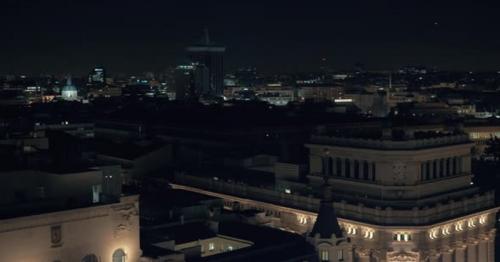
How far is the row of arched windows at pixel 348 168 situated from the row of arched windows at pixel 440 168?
17.1 feet

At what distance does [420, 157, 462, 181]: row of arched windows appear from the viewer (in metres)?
81.5

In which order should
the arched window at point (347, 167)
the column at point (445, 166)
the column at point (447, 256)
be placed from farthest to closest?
the column at point (445, 166)
the arched window at point (347, 167)
the column at point (447, 256)

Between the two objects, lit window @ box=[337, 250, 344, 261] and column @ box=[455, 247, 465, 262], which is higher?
lit window @ box=[337, 250, 344, 261]

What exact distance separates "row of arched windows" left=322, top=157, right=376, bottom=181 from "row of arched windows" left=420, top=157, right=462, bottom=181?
5217 millimetres

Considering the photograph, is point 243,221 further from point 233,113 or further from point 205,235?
point 233,113

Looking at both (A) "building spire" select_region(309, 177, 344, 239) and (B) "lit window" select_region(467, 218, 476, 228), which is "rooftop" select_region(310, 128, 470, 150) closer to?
(B) "lit window" select_region(467, 218, 476, 228)

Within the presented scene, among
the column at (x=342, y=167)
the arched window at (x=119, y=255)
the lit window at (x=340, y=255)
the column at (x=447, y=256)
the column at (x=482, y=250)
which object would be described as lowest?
the column at (x=482, y=250)

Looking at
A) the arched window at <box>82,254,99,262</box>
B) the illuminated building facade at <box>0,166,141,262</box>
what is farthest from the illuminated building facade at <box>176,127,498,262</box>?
the arched window at <box>82,254,99,262</box>

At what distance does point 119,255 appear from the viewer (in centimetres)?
5156

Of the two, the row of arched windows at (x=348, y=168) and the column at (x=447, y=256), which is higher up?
the row of arched windows at (x=348, y=168)

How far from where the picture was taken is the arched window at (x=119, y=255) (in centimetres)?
5134

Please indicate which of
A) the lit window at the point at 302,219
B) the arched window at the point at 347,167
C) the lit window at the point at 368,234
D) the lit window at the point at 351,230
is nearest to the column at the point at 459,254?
the lit window at the point at 368,234

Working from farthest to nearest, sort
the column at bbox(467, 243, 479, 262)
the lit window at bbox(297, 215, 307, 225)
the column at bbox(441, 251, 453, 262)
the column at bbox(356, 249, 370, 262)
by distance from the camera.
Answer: the lit window at bbox(297, 215, 307, 225) → the column at bbox(467, 243, 479, 262) → the column at bbox(441, 251, 453, 262) → the column at bbox(356, 249, 370, 262)

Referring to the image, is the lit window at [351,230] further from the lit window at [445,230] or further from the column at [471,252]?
the column at [471,252]
